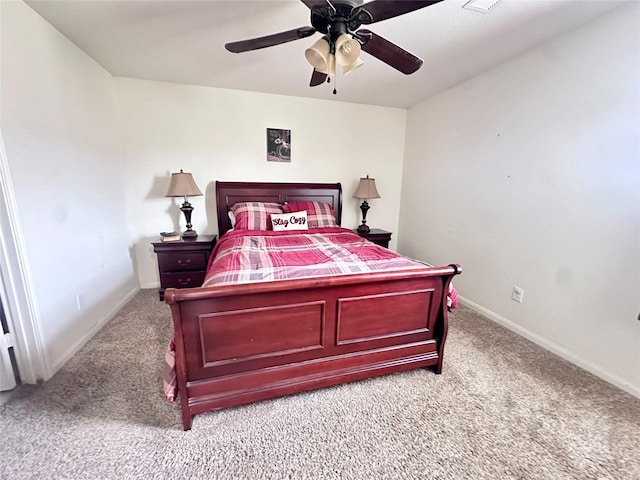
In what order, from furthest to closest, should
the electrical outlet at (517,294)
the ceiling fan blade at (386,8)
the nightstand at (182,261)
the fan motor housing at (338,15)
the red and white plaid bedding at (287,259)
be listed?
the nightstand at (182,261), the electrical outlet at (517,294), the red and white plaid bedding at (287,259), the fan motor housing at (338,15), the ceiling fan blade at (386,8)

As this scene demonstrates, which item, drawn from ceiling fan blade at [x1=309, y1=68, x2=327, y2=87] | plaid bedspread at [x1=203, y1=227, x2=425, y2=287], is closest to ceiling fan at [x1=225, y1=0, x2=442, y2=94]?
ceiling fan blade at [x1=309, y1=68, x2=327, y2=87]

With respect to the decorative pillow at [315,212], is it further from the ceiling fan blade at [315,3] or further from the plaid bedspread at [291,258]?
the ceiling fan blade at [315,3]

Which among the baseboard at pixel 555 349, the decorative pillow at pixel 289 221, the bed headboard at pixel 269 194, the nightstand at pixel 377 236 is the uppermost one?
the bed headboard at pixel 269 194

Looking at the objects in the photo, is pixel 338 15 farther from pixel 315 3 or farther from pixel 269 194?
pixel 269 194

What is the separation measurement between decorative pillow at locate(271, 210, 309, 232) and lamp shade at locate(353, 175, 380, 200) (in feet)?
2.86

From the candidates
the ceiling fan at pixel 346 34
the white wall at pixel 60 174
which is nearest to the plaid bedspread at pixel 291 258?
the white wall at pixel 60 174

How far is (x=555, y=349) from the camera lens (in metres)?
2.15

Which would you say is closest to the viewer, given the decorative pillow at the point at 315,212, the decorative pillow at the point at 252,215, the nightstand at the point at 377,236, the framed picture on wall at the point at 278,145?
the decorative pillow at the point at 252,215

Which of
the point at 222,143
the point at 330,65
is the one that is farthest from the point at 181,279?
the point at 330,65

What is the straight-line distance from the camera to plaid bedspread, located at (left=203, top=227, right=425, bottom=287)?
1.65m

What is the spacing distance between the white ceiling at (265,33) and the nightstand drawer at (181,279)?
2061 millimetres

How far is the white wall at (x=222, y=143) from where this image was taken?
3.08 meters

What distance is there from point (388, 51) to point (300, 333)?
1697 millimetres

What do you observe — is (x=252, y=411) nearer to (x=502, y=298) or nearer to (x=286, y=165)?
(x=502, y=298)
